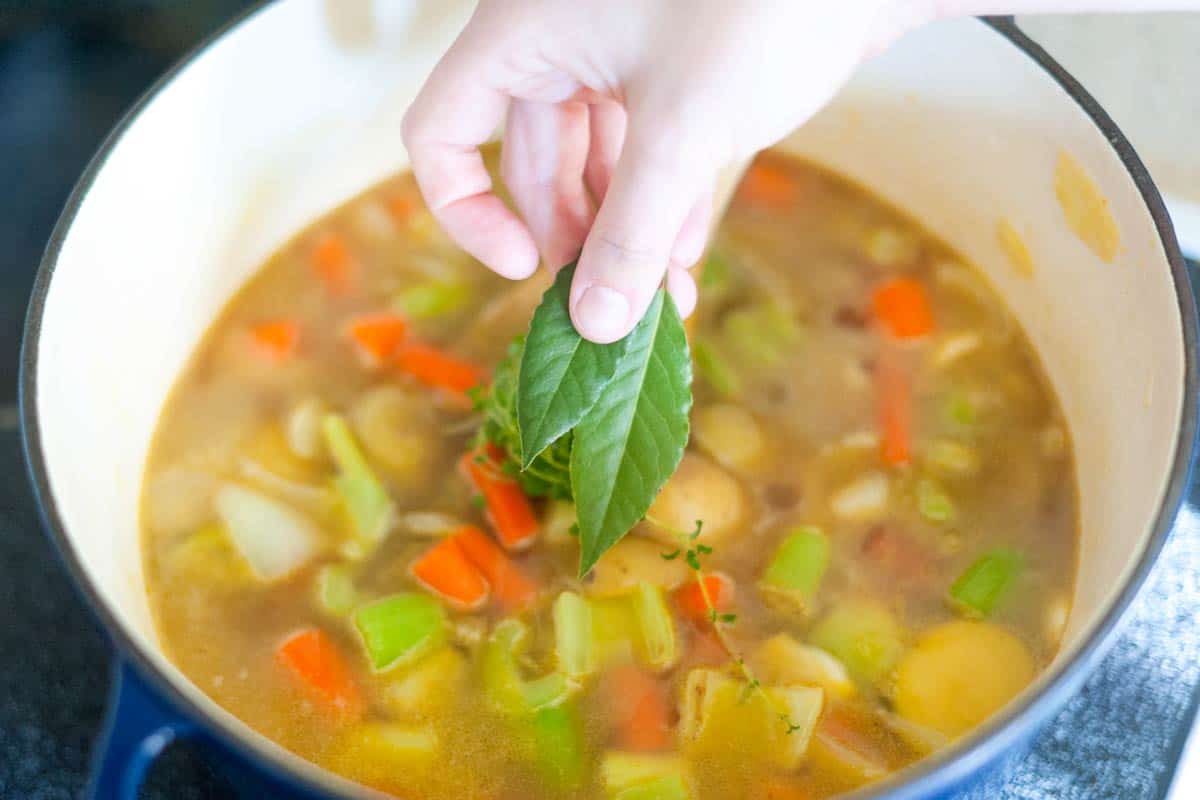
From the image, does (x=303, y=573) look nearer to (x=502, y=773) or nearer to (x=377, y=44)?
(x=502, y=773)

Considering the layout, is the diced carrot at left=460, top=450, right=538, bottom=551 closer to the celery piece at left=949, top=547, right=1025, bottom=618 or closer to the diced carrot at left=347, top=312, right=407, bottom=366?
the diced carrot at left=347, top=312, right=407, bottom=366

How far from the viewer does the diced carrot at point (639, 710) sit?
41.6 inches

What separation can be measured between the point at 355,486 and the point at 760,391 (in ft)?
1.43

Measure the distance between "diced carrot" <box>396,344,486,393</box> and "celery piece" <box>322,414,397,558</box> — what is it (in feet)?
0.34

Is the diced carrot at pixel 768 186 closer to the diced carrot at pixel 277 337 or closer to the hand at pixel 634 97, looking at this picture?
the hand at pixel 634 97

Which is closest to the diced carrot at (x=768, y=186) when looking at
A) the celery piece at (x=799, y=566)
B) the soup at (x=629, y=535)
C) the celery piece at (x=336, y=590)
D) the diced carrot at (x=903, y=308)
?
the soup at (x=629, y=535)

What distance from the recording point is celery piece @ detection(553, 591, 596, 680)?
1101mm

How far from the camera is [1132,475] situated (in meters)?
1.07

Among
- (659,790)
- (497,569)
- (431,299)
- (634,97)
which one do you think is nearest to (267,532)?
(497,569)

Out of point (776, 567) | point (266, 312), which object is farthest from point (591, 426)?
point (266, 312)

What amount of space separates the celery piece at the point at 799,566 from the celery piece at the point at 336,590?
39 cm

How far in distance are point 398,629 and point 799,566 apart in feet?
1.25

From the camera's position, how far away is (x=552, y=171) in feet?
3.90

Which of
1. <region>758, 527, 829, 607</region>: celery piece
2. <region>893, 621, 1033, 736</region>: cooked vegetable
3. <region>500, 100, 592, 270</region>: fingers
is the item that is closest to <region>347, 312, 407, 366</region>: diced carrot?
<region>500, 100, 592, 270</region>: fingers
